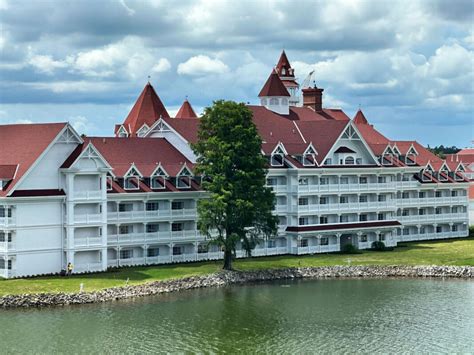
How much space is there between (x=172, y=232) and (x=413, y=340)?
3573 centimetres

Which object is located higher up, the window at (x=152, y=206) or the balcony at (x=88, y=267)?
the window at (x=152, y=206)

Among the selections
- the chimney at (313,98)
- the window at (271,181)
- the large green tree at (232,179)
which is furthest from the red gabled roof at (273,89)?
the large green tree at (232,179)

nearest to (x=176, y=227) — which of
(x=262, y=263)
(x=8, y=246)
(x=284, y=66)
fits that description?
(x=262, y=263)

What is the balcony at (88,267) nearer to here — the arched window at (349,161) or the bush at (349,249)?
the bush at (349,249)

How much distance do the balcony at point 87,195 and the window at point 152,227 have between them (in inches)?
351

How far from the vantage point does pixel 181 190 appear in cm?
8912

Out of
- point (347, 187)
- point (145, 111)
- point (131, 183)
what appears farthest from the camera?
point (145, 111)

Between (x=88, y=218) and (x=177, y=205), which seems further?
(x=177, y=205)

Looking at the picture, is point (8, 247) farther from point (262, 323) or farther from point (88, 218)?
point (262, 323)

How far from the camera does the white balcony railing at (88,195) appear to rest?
79.2 m

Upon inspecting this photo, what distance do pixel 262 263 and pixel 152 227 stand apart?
37.4 feet

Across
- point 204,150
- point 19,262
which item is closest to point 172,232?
point 204,150

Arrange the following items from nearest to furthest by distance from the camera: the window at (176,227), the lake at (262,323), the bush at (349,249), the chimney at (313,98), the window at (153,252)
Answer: the lake at (262,323)
the window at (153,252)
the window at (176,227)
the bush at (349,249)
the chimney at (313,98)

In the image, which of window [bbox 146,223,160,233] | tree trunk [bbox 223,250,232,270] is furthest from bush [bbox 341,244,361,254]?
window [bbox 146,223,160,233]
